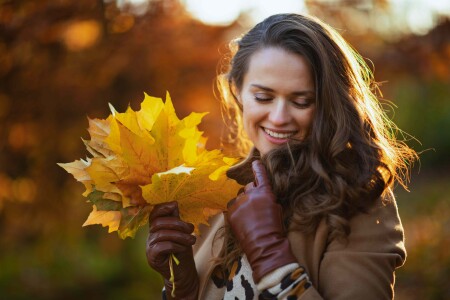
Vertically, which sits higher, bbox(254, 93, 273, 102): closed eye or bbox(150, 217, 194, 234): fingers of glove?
bbox(254, 93, 273, 102): closed eye

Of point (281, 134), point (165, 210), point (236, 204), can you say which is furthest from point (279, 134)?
point (165, 210)

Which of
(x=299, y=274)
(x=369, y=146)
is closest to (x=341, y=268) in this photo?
(x=299, y=274)

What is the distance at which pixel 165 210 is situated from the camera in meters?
2.55

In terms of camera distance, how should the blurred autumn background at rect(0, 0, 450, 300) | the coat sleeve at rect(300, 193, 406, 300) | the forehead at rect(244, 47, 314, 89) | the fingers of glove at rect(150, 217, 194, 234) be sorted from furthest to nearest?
the blurred autumn background at rect(0, 0, 450, 300) < the forehead at rect(244, 47, 314, 89) < the fingers of glove at rect(150, 217, 194, 234) < the coat sleeve at rect(300, 193, 406, 300)

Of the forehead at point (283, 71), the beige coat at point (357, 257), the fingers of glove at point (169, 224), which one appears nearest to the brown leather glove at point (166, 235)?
the fingers of glove at point (169, 224)

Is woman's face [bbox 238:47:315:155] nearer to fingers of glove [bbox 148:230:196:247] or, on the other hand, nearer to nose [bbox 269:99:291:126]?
nose [bbox 269:99:291:126]

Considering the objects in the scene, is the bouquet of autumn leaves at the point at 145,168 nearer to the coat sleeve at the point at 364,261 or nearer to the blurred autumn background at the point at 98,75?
the coat sleeve at the point at 364,261

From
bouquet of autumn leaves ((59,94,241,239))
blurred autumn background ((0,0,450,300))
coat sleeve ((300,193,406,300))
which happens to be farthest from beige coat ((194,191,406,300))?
blurred autumn background ((0,0,450,300))

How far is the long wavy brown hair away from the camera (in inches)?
100

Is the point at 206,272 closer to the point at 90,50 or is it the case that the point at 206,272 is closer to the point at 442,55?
the point at 90,50

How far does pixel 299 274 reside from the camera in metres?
2.43

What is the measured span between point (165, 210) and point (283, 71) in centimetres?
70

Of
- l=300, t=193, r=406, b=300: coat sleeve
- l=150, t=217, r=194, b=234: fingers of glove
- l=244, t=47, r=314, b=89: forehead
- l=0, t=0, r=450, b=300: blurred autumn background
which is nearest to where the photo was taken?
l=300, t=193, r=406, b=300: coat sleeve

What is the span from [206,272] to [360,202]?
76 cm
